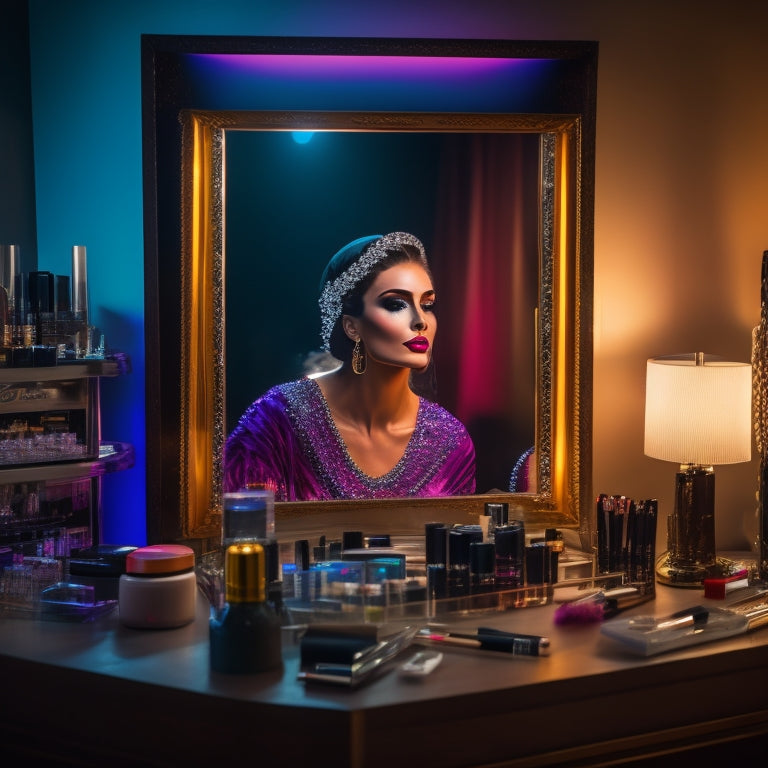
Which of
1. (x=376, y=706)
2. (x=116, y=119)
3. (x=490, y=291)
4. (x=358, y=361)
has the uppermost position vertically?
(x=116, y=119)

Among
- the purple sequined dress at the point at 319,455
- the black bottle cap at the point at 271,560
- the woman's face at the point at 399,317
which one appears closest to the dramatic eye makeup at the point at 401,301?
the woman's face at the point at 399,317

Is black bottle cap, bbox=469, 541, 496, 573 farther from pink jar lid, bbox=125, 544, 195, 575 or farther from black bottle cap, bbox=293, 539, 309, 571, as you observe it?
pink jar lid, bbox=125, 544, 195, 575

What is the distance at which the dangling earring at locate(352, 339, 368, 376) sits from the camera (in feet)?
4.89

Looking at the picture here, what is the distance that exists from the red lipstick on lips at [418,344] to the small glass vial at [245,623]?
0.53 metres

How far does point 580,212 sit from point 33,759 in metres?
1.04

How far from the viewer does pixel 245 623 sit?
3.40 ft

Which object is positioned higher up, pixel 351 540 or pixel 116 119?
pixel 116 119

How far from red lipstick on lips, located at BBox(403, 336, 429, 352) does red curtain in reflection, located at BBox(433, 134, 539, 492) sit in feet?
0.07

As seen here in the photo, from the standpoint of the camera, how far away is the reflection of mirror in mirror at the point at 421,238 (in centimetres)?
146

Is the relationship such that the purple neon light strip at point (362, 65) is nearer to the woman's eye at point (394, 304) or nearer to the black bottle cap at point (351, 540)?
the woman's eye at point (394, 304)

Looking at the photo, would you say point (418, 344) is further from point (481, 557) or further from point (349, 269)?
point (481, 557)

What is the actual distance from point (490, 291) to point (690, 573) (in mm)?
498

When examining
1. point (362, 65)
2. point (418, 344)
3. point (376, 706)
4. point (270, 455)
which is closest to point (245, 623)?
point (376, 706)

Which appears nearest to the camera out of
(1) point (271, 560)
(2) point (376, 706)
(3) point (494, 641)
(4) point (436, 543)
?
(2) point (376, 706)
